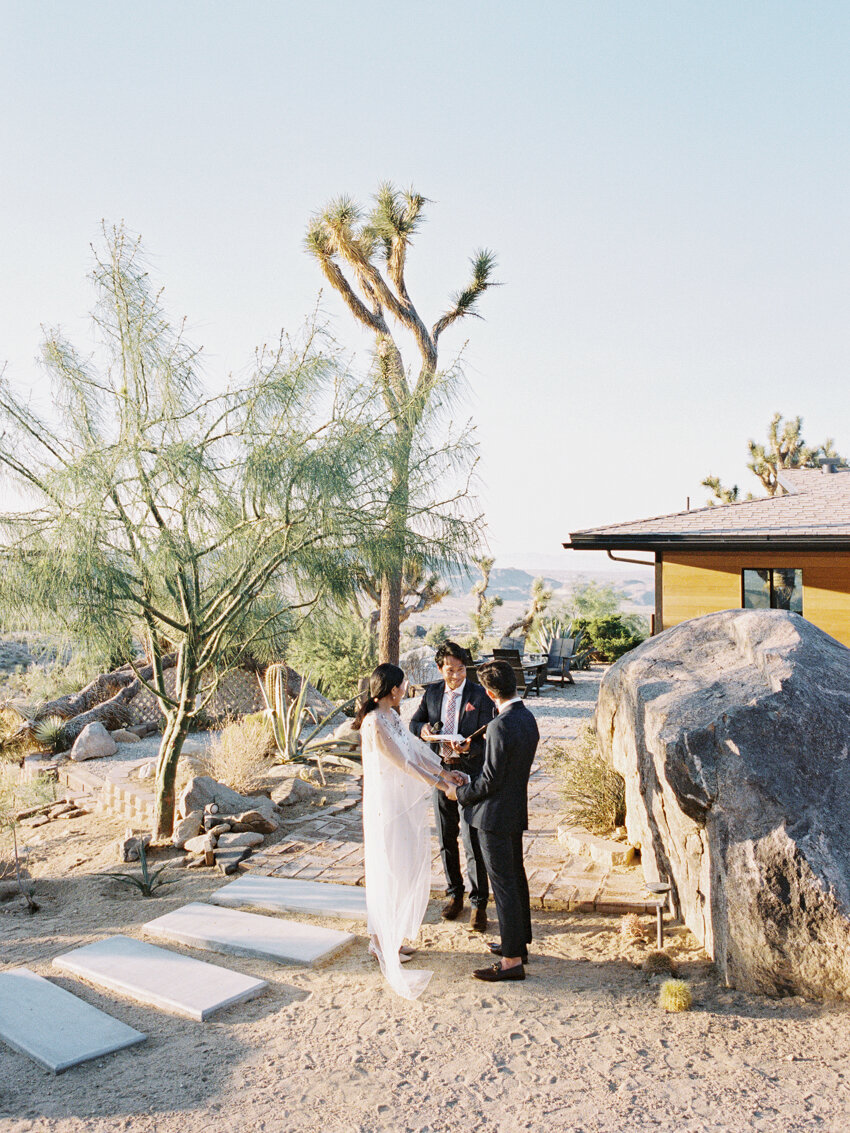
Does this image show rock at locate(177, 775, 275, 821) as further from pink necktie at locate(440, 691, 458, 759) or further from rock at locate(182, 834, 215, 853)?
pink necktie at locate(440, 691, 458, 759)

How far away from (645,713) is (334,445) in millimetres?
3231

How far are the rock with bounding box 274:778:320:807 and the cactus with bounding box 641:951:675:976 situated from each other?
15.2 feet

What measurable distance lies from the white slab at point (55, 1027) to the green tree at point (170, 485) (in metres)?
2.78

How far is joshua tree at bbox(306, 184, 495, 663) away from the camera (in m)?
7.03

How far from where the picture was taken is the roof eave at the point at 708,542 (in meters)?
10.6

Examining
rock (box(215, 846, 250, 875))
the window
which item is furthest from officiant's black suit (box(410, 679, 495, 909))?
the window

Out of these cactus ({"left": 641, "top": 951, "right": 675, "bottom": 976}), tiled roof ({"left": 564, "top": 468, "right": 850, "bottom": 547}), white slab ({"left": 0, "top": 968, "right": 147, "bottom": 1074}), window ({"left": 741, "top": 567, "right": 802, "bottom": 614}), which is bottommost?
white slab ({"left": 0, "top": 968, "right": 147, "bottom": 1074})

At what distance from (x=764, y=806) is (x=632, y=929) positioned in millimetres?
1344

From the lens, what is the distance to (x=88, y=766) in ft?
36.6

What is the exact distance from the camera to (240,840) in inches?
277

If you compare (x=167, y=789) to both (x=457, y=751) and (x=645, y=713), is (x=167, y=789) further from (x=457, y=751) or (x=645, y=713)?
(x=645, y=713)

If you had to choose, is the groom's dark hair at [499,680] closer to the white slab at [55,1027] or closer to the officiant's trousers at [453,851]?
the officiant's trousers at [453,851]

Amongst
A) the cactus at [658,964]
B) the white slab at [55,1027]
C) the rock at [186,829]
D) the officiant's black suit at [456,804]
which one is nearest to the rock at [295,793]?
the rock at [186,829]

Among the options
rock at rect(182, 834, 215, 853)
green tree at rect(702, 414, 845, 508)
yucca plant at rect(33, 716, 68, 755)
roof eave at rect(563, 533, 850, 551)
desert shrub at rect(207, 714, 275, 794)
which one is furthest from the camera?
green tree at rect(702, 414, 845, 508)
